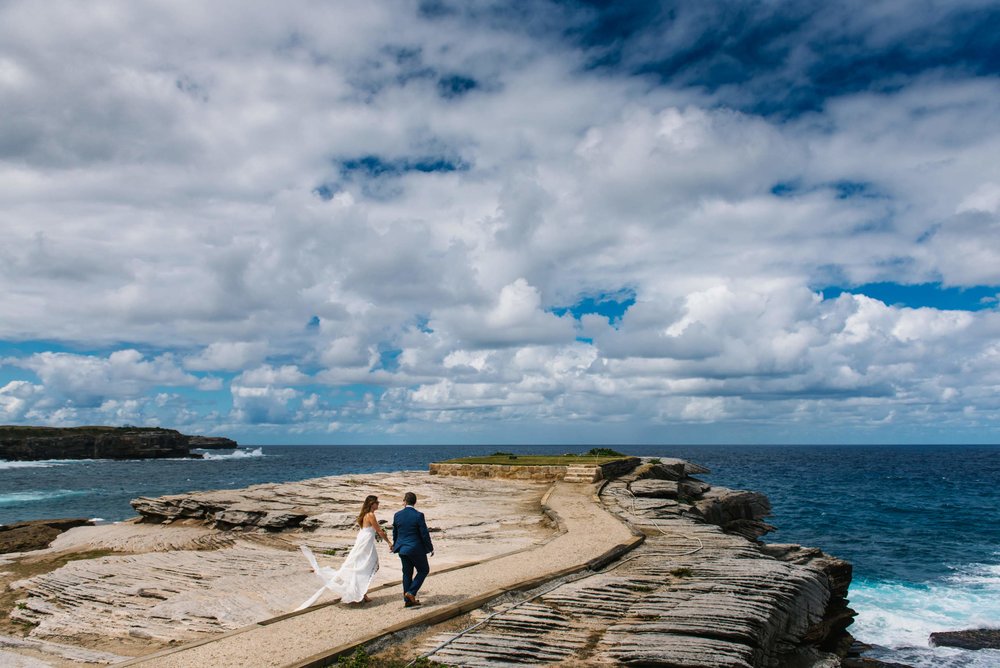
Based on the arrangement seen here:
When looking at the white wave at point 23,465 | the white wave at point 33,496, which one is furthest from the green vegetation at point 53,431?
the white wave at point 33,496

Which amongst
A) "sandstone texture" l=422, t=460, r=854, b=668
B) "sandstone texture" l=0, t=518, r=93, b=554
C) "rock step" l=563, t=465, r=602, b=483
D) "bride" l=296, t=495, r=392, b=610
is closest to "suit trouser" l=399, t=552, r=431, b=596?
"bride" l=296, t=495, r=392, b=610

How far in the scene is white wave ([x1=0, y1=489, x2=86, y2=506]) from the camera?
2237 inches

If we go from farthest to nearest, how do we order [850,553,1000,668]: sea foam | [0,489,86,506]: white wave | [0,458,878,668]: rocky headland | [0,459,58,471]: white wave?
[0,459,58,471]: white wave < [0,489,86,506]: white wave < [850,553,1000,668]: sea foam < [0,458,878,668]: rocky headland

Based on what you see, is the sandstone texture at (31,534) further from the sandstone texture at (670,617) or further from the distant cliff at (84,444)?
the distant cliff at (84,444)

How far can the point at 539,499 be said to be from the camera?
27609mm

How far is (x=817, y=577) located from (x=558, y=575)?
5838 mm

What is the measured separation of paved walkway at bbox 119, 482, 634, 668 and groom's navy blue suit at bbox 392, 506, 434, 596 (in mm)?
472

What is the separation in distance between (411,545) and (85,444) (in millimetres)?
174354

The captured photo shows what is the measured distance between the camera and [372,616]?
1114 cm

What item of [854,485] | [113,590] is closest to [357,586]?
[113,590]

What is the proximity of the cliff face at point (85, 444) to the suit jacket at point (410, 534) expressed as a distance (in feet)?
554

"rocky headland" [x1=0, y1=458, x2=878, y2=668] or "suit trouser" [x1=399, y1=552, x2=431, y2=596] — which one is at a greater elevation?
Answer: "suit trouser" [x1=399, y1=552, x2=431, y2=596]

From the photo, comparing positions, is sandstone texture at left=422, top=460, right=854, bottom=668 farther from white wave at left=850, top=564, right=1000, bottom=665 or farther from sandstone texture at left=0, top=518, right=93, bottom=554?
sandstone texture at left=0, top=518, right=93, bottom=554

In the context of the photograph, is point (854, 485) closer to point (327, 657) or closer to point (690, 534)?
point (690, 534)
